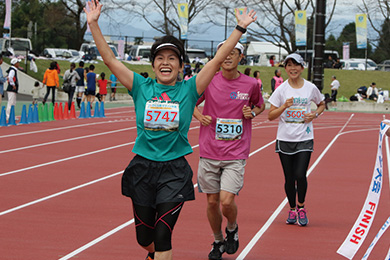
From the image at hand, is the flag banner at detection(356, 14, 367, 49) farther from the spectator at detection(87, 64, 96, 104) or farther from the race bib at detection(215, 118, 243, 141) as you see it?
the race bib at detection(215, 118, 243, 141)

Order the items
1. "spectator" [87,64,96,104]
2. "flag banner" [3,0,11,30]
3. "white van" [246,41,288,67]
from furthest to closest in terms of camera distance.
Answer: "white van" [246,41,288,67], "flag banner" [3,0,11,30], "spectator" [87,64,96,104]

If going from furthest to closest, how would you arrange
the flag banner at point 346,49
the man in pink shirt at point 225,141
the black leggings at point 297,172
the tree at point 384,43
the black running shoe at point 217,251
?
the tree at point 384,43 → the flag banner at point 346,49 → the black leggings at point 297,172 → the man in pink shirt at point 225,141 → the black running shoe at point 217,251

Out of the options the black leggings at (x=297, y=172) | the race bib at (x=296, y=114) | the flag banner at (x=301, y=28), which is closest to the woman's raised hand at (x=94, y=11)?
the race bib at (x=296, y=114)

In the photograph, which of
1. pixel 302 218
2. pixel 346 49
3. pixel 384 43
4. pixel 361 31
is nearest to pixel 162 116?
pixel 302 218

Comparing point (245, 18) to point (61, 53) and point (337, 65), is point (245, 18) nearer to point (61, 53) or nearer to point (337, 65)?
point (61, 53)

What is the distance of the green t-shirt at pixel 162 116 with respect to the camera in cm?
493

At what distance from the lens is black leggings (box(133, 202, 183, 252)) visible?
480cm

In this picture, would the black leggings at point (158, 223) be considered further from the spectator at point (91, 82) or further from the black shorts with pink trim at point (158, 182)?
the spectator at point (91, 82)

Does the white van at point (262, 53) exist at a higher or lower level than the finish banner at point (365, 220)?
higher

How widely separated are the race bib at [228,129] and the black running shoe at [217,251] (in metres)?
1.00

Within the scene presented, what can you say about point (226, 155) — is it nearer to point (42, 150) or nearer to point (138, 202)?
point (138, 202)

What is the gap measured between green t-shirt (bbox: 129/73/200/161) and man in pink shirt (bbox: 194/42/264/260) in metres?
1.48

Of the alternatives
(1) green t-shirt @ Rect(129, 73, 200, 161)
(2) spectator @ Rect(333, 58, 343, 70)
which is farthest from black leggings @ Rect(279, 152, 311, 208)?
(2) spectator @ Rect(333, 58, 343, 70)

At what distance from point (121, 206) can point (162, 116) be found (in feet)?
13.7
